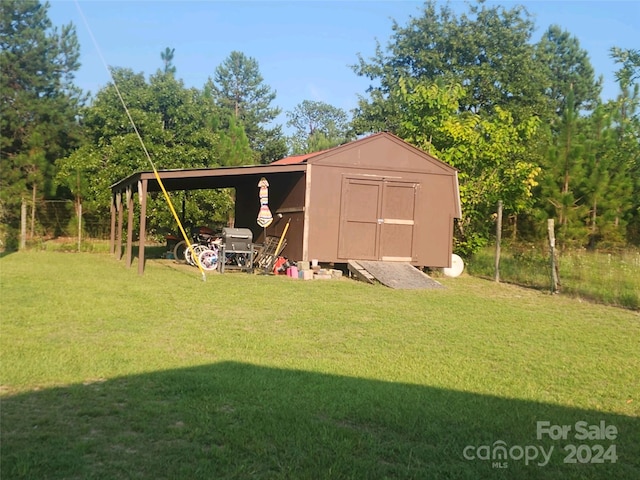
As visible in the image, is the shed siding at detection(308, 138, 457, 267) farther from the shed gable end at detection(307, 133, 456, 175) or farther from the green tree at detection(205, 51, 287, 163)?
the green tree at detection(205, 51, 287, 163)

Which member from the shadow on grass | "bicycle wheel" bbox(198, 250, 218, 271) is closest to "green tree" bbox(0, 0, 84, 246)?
"bicycle wheel" bbox(198, 250, 218, 271)

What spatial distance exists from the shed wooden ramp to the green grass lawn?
2.98 metres

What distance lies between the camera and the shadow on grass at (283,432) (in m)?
2.97

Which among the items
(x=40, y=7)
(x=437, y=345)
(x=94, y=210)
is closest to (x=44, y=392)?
→ (x=437, y=345)

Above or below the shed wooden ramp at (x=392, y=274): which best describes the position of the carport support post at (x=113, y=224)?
above

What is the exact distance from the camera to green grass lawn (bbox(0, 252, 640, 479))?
3092mm

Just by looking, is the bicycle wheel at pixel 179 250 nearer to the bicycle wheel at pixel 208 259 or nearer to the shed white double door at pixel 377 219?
the bicycle wheel at pixel 208 259

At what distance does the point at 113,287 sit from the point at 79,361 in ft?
15.7

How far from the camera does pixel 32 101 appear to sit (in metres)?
22.0

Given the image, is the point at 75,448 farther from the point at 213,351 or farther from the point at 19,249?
the point at 19,249

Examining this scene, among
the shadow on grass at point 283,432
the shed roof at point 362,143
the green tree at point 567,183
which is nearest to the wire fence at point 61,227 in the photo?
the shed roof at point 362,143

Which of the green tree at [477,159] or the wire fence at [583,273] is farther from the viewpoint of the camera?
the green tree at [477,159]

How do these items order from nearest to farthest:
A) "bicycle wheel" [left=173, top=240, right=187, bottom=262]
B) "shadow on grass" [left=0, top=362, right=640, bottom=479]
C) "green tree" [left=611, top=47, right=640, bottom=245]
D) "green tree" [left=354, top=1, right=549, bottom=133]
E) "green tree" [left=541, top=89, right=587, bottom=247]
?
"shadow on grass" [left=0, top=362, right=640, bottom=479], "green tree" [left=611, top=47, right=640, bottom=245], "bicycle wheel" [left=173, top=240, right=187, bottom=262], "green tree" [left=541, top=89, right=587, bottom=247], "green tree" [left=354, top=1, right=549, bottom=133]

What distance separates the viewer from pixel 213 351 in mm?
5492
